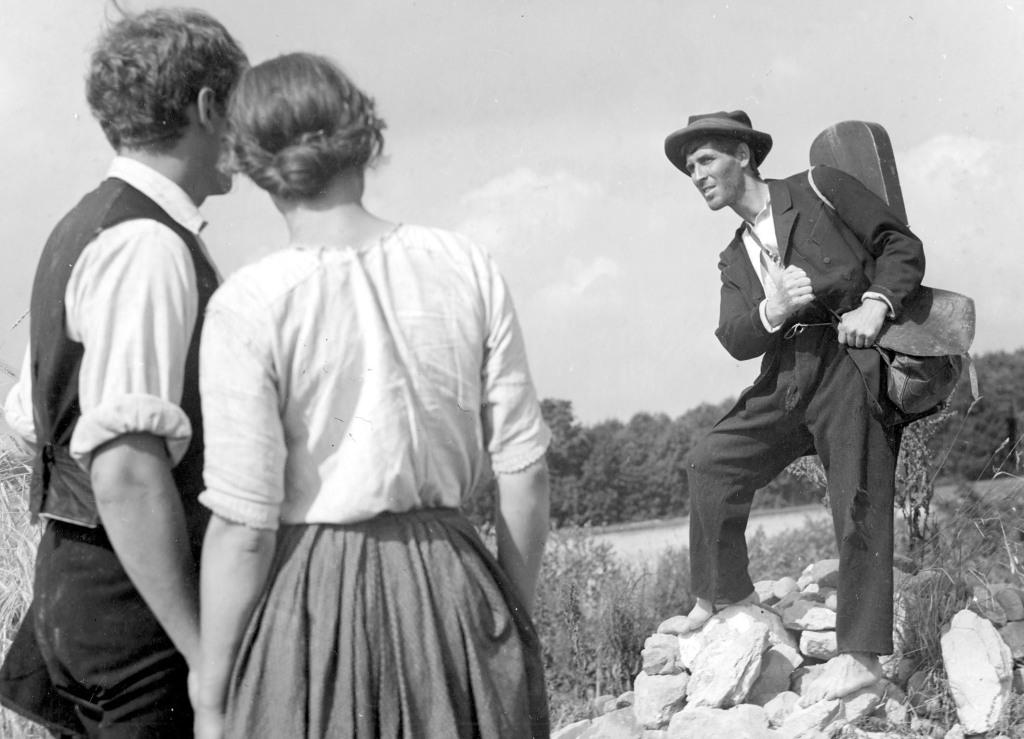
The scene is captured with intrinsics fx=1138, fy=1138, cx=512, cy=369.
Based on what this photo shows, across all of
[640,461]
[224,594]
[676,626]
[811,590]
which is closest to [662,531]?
[640,461]

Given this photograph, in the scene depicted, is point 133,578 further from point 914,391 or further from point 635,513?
point 635,513

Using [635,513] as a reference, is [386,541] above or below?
above

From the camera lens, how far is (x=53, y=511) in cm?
205

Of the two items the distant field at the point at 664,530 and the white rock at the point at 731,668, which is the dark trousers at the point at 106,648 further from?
the distant field at the point at 664,530

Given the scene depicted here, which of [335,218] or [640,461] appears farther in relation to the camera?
[640,461]

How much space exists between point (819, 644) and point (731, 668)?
446 millimetres

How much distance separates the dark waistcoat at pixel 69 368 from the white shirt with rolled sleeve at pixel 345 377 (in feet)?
0.67

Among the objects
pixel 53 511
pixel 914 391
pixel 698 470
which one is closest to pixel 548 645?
pixel 698 470

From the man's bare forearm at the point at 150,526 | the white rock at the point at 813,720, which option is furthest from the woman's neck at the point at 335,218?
the white rock at the point at 813,720

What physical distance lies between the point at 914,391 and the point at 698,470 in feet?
3.02

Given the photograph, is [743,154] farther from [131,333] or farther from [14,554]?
[14,554]

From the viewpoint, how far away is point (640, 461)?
11617 millimetres

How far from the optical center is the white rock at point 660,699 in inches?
184

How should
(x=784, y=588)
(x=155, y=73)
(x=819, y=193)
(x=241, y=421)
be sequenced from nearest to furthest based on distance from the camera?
(x=241, y=421)
(x=155, y=73)
(x=819, y=193)
(x=784, y=588)
